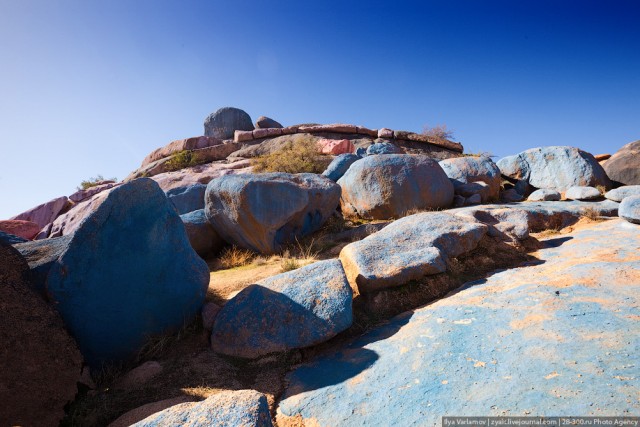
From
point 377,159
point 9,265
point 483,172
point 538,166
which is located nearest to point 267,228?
point 377,159

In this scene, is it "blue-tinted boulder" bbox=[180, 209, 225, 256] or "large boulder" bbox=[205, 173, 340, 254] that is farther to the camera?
"blue-tinted boulder" bbox=[180, 209, 225, 256]

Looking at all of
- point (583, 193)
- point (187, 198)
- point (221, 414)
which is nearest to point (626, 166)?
point (583, 193)

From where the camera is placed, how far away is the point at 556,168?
10.2 metres

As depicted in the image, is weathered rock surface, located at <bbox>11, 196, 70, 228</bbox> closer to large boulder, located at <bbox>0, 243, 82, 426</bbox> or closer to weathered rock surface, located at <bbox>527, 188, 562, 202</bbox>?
large boulder, located at <bbox>0, 243, 82, 426</bbox>

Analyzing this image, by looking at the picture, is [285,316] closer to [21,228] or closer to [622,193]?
[622,193]

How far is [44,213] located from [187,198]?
36.8ft

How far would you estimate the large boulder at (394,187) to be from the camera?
8.20 meters

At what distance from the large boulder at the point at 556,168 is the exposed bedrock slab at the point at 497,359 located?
7.22m

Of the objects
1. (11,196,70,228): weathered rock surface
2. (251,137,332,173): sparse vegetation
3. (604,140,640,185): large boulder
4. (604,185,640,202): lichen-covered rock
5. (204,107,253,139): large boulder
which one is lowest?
(604,185,640,202): lichen-covered rock

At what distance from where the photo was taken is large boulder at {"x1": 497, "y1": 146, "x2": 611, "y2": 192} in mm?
9609

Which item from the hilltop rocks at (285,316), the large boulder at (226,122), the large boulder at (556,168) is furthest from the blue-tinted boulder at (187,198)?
the large boulder at (226,122)

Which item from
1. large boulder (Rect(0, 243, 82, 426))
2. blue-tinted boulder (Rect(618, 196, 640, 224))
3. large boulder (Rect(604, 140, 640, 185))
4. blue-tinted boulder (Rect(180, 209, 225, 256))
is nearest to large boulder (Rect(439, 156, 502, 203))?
large boulder (Rect(604, 140, 640, 185))

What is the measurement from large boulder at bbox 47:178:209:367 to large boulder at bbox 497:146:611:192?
10384 mm

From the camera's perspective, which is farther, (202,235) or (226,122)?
(226,122)
